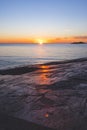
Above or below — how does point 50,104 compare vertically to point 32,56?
below

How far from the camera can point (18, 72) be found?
45.8ft

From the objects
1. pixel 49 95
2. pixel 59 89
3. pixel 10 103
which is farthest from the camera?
pixel 59 89

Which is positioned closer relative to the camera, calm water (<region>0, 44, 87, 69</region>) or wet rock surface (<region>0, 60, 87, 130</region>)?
wet rock surface (<region>0, 60, 87, 130</region>)

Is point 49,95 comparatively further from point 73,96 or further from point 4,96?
point 4,96

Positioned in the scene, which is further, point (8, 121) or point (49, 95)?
point (49, 95)

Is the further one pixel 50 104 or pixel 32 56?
pixel 32 56

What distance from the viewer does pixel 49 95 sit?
6695 millimetres

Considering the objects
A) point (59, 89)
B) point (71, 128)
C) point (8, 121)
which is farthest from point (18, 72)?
point (71, 128)

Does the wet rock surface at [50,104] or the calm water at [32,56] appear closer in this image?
the wet rock surface at [50,104]

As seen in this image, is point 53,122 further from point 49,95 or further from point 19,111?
point 49,95

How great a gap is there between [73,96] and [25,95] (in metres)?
1.71

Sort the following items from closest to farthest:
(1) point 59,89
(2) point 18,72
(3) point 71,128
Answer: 1. (3) point 71,128
2. (1) point 59,89
3. (2) point 18,72

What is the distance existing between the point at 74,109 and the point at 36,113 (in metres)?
1.09

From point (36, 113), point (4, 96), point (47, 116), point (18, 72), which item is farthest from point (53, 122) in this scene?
point (18, 72)
